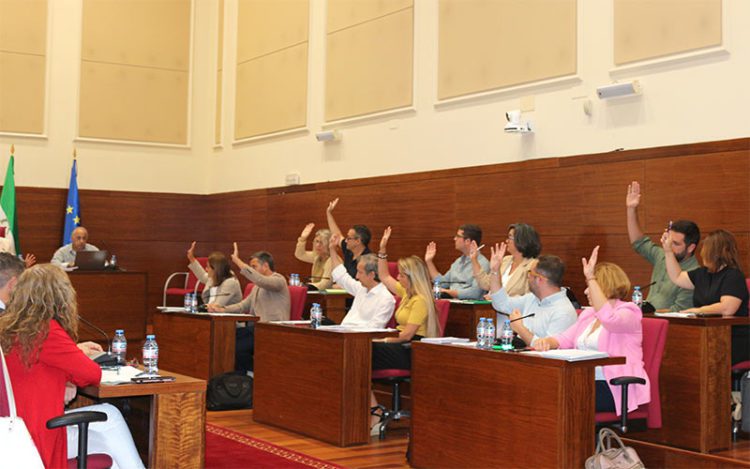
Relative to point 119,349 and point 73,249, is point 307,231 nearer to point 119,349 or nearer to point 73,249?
point 73,249

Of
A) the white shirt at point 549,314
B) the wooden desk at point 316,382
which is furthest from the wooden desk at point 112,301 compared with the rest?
the white shirt at point 549,314

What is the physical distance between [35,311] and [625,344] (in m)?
2.82

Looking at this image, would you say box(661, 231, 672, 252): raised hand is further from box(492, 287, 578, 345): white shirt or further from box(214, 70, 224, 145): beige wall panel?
box(214, 70, 224, 145): beige wall panel

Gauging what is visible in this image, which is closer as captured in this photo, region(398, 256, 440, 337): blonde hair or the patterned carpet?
the patterned carpet

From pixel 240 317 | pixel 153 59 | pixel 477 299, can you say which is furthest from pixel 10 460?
pixel 153 59

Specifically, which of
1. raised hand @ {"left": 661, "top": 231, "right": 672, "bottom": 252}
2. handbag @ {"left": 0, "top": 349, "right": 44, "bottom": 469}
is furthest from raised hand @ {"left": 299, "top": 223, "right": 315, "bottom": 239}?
handbag @ {"left": 0, "top": 349, "right": 44, "bottom": 469}

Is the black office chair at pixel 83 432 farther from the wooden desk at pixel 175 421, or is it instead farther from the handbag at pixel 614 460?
the handbag at pixel 614 460

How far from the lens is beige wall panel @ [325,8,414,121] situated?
31.0ft

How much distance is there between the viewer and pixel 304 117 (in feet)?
35.9

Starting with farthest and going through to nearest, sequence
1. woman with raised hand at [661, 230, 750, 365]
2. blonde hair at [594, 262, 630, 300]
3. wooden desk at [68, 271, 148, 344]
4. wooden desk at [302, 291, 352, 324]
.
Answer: wooden desk at [68, 271, 148, 344]
wooden desk at [302, 291, 352, 324]
woman with raised hand at [661, 230, 750, 365]
blonde hair at [594, 262, 630, 300]

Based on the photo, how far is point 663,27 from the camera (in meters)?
6.94

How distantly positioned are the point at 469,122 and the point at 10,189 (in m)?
5.95

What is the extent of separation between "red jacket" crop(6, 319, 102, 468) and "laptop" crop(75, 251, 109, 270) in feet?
22.2

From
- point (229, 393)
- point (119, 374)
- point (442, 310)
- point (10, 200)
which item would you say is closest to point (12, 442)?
point (119, 374)
